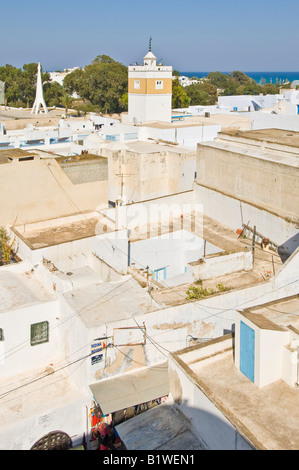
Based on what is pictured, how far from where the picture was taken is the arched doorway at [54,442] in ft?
34.1

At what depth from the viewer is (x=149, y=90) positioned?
30.0m

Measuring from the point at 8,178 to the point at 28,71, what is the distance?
137ft

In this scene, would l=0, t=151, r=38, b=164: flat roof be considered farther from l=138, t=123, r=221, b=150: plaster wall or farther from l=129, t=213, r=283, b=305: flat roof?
l=138, t=123, r=221, b=150: plaster wall

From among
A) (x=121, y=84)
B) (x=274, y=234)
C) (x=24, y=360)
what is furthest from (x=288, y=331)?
(x=121, y=84)

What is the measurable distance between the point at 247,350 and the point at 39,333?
5699 mm

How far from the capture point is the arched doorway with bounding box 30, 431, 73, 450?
10383 millimetres

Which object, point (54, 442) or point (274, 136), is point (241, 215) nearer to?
point (274, 136)

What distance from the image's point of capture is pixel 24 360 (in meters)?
11.6

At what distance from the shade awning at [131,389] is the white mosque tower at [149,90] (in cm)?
2110

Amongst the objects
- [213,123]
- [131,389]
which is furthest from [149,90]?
[131,389]

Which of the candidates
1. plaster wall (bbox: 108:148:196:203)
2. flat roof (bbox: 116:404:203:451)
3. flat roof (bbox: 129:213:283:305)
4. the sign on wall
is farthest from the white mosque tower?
flat roof (bbox: 116:404:203:451)

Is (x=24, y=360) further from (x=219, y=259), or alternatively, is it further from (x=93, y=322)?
(x=219, y=259)

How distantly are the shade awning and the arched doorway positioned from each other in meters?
1.27

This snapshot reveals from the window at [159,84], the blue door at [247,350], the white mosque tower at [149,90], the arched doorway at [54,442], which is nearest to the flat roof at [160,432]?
the blue door at [247,350]
